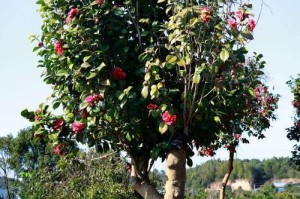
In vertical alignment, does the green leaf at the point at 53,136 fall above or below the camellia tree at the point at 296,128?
below

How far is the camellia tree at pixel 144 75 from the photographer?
415 cm

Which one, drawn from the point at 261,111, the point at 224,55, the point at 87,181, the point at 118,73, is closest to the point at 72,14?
the point at 118,73

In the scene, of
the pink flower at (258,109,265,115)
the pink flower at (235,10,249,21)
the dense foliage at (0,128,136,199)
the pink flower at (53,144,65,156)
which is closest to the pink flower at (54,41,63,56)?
the pink flower at (53,144,65,156)

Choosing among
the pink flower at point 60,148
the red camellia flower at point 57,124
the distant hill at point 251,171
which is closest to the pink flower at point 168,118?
the red camellia flower at point 57,124

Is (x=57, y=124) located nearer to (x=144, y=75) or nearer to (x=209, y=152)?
(x=144, y=75)

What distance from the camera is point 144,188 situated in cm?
468

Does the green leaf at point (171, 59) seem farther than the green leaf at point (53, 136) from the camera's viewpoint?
No

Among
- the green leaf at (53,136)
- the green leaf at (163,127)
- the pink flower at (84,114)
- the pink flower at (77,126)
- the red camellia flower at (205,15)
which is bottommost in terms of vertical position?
the green leaf at (163,127)

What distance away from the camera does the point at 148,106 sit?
4.10m

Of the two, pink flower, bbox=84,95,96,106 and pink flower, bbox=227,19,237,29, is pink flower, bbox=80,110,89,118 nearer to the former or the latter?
pink flower, bbox=84,95,96,106

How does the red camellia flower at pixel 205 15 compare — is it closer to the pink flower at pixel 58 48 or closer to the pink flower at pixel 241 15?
the pink flower at pixel 241 15

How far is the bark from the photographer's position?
180 inches

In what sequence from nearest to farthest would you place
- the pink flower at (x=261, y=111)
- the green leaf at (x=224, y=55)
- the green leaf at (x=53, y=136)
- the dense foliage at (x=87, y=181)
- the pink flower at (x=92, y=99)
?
the green leaf at (x=224, y=55) → the pink flower at (x=92, y=99) → the green leaf at (x=53, y=136) → the dense foliage at (x=87, y=181) → the pink flower at (x=261, y=111)

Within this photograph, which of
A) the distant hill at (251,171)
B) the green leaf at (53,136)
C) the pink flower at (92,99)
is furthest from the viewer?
the distant hill at (251,171)
